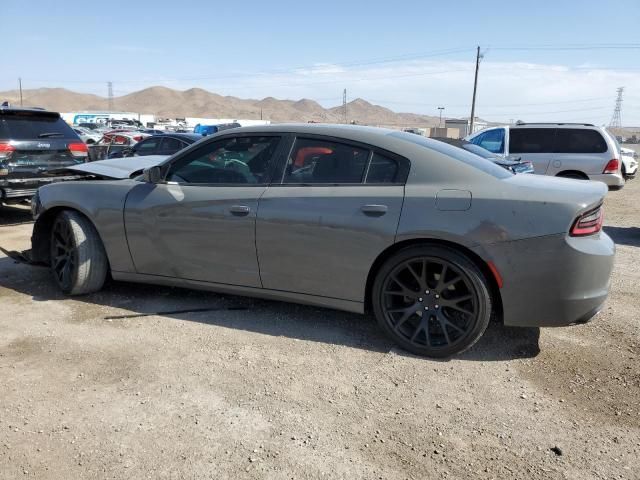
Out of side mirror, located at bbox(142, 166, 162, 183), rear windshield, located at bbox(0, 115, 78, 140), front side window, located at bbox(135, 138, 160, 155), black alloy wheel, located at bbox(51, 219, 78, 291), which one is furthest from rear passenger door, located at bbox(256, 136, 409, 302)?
front side window, located at bbox(135, 138, 160, 155)

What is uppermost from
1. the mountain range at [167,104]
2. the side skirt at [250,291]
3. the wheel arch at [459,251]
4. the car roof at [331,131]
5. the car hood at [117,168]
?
the mountain range at [167,104]

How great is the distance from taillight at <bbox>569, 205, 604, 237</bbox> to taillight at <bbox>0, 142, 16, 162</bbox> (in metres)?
7.49

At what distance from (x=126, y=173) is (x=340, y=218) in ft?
7.48

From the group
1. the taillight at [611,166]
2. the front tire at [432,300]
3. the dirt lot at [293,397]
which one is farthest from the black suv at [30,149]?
the taillight at [611,166]

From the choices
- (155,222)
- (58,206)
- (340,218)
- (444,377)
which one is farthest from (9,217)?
(444,377)

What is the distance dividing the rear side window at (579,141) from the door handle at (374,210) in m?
9.17

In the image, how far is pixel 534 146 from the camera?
11484 mm

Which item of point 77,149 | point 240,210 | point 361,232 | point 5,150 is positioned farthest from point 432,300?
point 77,149

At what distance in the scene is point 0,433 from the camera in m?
2.71

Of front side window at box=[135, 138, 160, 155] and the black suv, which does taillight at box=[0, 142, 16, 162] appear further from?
front side window at box=[135, 138, 160, 155]

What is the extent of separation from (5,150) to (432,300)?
6796 mm

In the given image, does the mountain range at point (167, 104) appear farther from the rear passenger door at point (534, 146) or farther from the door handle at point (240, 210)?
the door handle at point (240, 210)

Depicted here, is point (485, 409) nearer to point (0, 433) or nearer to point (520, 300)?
point (520, 300)

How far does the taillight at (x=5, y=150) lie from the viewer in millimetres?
7480
